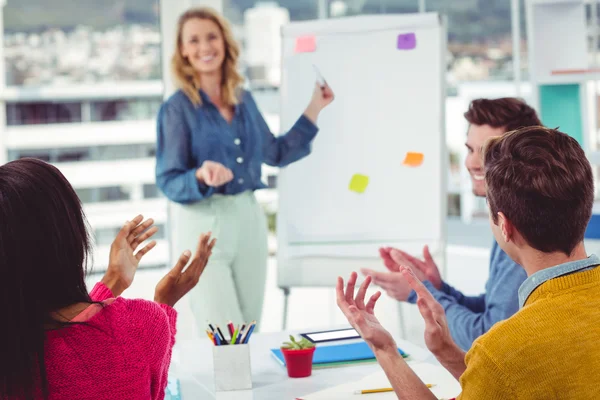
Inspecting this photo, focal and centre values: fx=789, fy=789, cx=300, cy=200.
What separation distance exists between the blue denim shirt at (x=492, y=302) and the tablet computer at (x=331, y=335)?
0.21m

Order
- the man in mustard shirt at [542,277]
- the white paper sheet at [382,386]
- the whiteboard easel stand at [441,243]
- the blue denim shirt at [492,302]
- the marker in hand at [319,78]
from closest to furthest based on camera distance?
the man in mustard shirt at [542,277]
the white paper sheet at [382,386]
the blue denim shirt at [492,302]
the whiteboard easel stand at [441,243]
the marker in hand at [319,78]

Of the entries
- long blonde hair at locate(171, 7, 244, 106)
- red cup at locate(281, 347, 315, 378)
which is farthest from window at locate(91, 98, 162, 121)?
red cup at locate(281, 347, 315, 378)

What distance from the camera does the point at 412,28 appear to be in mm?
3215

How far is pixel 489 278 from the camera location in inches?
82.4

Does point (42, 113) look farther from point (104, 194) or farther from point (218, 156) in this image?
point (218, 156)

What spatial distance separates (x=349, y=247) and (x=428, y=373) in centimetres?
149

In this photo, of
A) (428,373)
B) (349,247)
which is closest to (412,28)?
(349,247)

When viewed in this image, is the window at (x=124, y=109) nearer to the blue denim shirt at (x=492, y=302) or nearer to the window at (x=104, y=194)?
the window at (x=104, y=194)

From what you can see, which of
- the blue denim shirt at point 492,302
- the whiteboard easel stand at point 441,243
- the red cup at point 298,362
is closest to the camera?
the red cup at point 298,362

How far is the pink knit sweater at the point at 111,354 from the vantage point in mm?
1306

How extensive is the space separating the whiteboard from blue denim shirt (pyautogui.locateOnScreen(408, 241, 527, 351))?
1035mm

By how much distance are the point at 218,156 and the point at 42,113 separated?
123 cm

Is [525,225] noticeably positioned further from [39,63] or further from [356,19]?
[39,63]

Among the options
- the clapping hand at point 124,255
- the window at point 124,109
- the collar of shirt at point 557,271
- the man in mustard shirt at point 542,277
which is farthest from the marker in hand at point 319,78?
the collar of shirt at point 557,271
